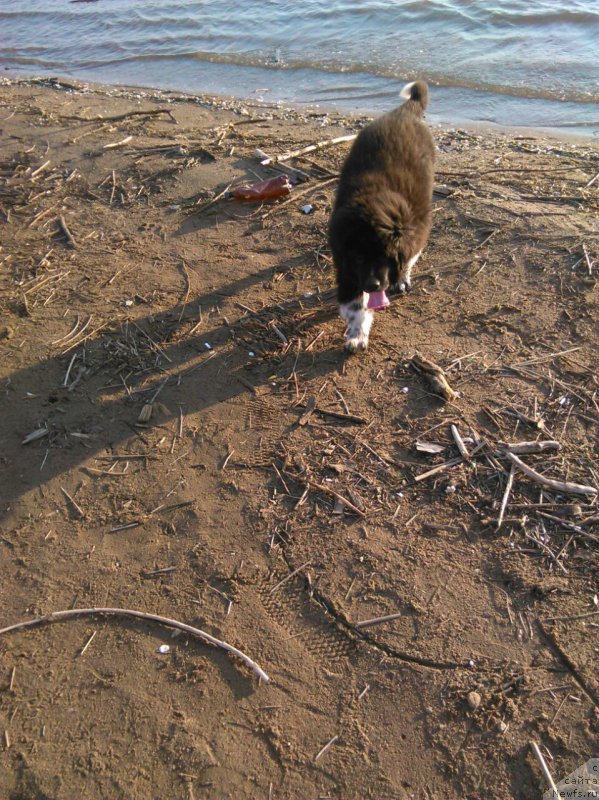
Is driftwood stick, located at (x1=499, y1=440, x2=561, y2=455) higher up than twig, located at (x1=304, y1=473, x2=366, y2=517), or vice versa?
driftwood stick, located at (x1=499, y1=440, x2=561, y2=455)

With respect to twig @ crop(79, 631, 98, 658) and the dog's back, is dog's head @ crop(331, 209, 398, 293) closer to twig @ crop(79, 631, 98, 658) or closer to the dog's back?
the dog's back

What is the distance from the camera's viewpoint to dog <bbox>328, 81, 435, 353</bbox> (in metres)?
2.99

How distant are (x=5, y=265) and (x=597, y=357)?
4274 millimetres

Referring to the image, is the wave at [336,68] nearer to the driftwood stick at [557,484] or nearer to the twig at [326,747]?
the driftwood stick at [557,484]

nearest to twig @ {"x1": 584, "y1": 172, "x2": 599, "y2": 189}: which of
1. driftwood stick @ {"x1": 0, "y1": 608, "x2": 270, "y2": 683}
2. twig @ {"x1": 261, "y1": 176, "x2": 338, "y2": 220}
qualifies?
twig @ {"x1": 261, "y1": 176, "x2": 338, "y2": 220}

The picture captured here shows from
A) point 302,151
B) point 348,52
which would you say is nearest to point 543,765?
point 302,151

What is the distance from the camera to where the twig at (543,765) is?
1.86 meters

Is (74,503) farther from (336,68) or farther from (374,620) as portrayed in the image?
(336,68)

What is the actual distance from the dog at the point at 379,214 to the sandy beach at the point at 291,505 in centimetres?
39

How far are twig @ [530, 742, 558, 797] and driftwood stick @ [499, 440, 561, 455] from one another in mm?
1333

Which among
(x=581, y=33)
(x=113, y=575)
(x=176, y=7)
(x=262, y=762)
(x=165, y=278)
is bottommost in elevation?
(x=262, y=762)

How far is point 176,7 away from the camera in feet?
40.3

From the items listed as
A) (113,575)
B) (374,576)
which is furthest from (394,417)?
(113,575)

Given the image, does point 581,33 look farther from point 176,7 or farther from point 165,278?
point 165,278
